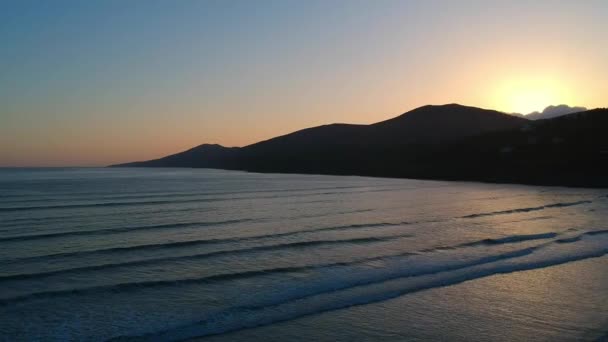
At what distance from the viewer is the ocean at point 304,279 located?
960 cm

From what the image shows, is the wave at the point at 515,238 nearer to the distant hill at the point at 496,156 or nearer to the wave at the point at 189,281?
the wave at the point at 189,281

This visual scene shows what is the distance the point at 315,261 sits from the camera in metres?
15.6

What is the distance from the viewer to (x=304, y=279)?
13.3m

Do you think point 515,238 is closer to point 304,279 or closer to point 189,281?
point 304,279

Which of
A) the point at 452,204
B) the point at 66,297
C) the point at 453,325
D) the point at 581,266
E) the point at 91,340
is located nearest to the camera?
the point at 91,340

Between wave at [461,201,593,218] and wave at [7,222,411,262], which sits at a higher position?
wave at [461,201,593,218]

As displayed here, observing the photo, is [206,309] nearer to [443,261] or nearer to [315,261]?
[315,261]

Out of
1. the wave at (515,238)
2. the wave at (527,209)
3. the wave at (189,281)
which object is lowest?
the wave at (189,281)

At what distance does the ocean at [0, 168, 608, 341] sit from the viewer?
31.5 ft

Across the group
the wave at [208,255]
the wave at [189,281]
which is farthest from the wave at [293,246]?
the wave at [189,281]

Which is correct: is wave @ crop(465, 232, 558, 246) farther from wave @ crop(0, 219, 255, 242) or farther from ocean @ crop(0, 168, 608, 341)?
wave @ crop(0, 219, 255, 242)

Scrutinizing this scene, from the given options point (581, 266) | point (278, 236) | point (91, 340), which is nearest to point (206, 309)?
point (91, 340)

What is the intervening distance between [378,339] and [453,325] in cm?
181


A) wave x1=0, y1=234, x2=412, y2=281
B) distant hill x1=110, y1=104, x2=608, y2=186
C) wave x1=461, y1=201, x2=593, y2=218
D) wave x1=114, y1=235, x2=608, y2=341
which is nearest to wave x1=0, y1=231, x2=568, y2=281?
wave x1=0, y1=234, x2=412, y2=281
